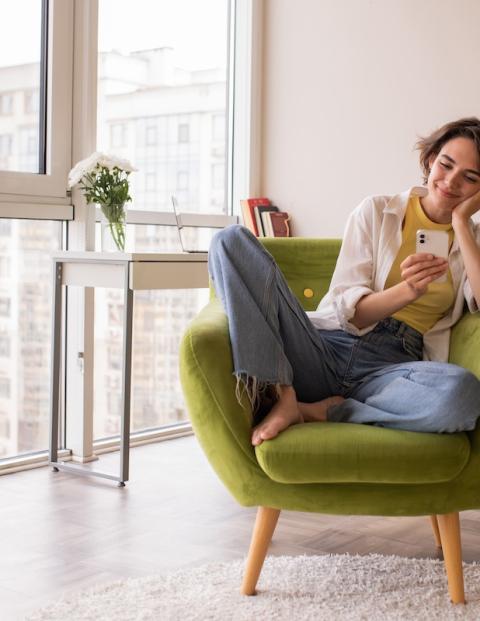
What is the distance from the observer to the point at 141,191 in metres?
3.60

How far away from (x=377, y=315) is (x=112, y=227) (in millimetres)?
1204

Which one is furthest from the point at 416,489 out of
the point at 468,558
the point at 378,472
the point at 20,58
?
the point at 20,58

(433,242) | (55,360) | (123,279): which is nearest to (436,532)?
(433,242)

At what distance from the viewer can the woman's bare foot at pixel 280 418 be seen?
71.7 inches

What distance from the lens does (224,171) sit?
4039mm

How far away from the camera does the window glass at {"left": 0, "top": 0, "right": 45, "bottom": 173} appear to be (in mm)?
3025

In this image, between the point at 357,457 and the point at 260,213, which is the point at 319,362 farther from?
the point at 260,213

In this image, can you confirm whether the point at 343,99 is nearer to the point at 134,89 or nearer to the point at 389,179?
the point at 389,179

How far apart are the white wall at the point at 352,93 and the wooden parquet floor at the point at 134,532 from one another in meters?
1.43

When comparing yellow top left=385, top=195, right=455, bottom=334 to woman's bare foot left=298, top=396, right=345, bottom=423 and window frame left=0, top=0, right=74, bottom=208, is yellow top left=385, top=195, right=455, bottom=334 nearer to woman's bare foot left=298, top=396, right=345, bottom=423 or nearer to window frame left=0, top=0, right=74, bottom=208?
woman's bare foot left=298, top=396, right=345, bottom=423

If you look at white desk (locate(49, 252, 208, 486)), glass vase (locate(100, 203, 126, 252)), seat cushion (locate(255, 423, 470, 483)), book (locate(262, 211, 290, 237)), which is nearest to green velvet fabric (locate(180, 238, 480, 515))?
seat cushion (locate(255, 423, 470, 483))

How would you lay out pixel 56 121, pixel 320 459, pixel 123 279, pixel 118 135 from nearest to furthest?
1. pixel 320 459
2. pixel 123 279
3. pixel 56 121
4. pixel 118 135

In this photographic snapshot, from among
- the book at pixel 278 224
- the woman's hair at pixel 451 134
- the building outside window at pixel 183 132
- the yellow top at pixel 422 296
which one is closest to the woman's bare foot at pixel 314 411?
the yellow top at pixel 422 296

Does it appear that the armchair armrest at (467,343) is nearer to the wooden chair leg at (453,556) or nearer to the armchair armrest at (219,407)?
the wooden chair leg at (453,556)
